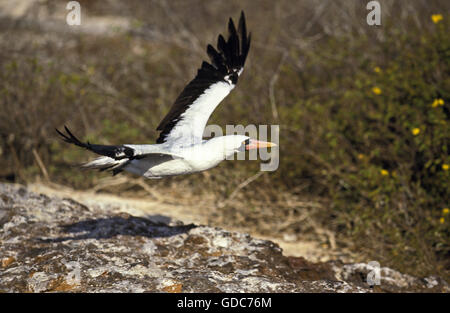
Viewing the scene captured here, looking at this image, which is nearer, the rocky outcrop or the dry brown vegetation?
the rocky outcrop

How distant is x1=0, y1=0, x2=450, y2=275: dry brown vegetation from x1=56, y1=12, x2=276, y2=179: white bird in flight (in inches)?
66.0

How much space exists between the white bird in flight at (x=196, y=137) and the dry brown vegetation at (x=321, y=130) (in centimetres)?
168

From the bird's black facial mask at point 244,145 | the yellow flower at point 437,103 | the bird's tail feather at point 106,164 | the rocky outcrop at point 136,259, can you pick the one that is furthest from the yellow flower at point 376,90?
the bird's tail feather at point 106,164

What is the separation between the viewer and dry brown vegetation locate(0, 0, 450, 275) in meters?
5.08

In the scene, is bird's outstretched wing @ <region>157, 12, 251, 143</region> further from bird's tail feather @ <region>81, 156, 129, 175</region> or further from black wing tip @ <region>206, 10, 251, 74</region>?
bird's tail feather @ <region>81, 156, 129, 175</region>

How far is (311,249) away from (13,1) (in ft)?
42.5

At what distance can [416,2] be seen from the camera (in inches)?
364

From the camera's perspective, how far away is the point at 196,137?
4141mm

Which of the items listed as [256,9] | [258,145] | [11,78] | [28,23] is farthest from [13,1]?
[258,145]

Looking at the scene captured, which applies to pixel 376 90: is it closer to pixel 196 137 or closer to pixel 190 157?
pixel 196 137

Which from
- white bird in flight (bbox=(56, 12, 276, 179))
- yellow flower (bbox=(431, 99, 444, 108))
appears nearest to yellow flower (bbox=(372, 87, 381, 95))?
yellow flower (bbox=(431, 99, 444, 108))

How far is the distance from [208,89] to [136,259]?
1552mm

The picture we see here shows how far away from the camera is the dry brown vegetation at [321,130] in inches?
200

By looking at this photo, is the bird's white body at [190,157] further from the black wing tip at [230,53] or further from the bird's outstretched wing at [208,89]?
the black wing tip at [230,53]
